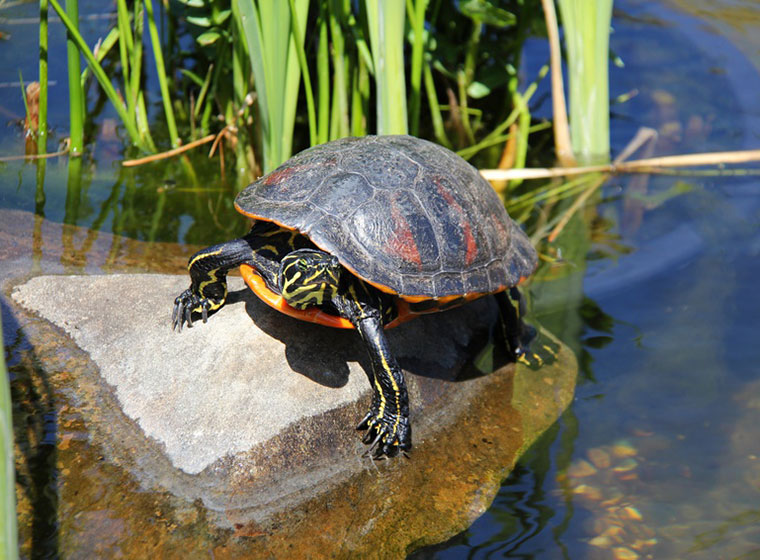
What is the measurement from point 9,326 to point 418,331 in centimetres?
168

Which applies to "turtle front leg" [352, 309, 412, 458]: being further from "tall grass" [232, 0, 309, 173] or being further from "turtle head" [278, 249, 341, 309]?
"tall grass" [232, 0, 309, 173]

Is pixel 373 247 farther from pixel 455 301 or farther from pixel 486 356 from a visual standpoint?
pixel 486 356

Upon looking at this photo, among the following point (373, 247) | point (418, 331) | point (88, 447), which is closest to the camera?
point (88, 447)

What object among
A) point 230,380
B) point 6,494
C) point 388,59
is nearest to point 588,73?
point 388,59

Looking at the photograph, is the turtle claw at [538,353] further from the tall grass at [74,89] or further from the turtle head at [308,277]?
the tall grass at [74,89]

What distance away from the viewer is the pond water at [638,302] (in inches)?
106

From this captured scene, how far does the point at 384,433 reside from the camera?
263 cm

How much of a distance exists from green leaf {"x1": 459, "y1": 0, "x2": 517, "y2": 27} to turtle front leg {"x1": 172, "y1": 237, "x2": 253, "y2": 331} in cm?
252

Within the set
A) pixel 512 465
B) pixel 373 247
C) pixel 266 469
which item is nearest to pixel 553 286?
pixel 512 465

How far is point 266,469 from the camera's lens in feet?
8.04

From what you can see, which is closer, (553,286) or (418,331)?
(418,331)

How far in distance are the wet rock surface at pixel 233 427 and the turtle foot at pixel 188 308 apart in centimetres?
5

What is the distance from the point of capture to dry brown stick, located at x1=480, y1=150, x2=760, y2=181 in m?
4.80

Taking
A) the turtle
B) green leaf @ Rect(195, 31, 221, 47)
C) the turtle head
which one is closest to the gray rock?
the turtle
